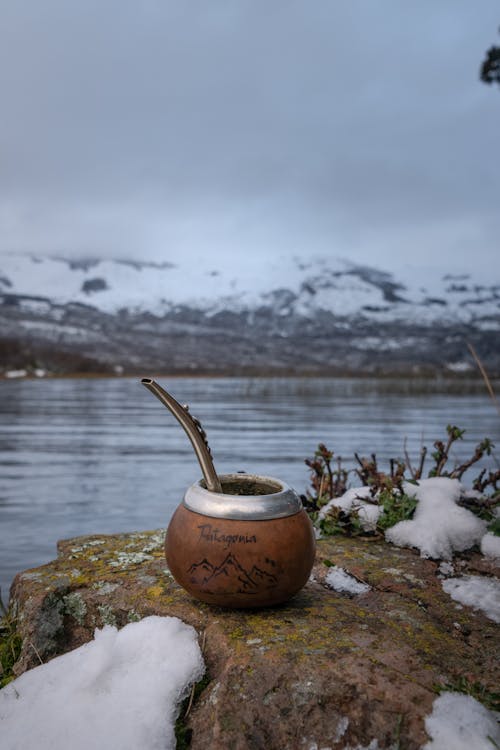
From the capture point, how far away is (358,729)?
214 centimetres

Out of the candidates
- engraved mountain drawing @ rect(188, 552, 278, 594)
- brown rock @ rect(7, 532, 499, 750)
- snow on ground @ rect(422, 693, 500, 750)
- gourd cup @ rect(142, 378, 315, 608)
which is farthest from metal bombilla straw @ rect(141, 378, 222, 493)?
snow on ground @ rect(422, 693, 500, 750)

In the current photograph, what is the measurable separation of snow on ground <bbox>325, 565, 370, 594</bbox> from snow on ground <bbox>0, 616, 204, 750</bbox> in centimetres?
90

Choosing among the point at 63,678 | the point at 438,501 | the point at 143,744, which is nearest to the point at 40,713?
the point at 63,678

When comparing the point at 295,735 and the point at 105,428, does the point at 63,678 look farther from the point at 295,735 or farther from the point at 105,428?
the point at 105,428

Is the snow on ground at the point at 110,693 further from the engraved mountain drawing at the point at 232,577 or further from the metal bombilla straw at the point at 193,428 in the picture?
the metal bombilla straw at the point at 193,428

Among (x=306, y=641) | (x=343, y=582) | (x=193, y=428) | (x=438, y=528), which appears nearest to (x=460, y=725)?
(x=306, y=641)

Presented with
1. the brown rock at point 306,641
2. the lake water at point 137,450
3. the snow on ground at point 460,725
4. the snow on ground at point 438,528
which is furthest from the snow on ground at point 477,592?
the lake water at point 137,450

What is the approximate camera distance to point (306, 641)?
251 centimetres

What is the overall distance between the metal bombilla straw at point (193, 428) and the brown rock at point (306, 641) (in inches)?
22.9

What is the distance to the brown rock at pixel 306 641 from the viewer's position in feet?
7.13

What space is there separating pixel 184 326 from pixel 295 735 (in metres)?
174

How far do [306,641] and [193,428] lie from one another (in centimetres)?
98

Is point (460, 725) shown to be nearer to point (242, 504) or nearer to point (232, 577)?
point (232, 577)

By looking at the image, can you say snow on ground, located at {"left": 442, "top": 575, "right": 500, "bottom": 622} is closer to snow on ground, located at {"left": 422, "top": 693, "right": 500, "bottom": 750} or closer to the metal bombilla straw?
snow on ground, located at {"left": 422, "top": 693, "right": 500, "bottom": 750}
